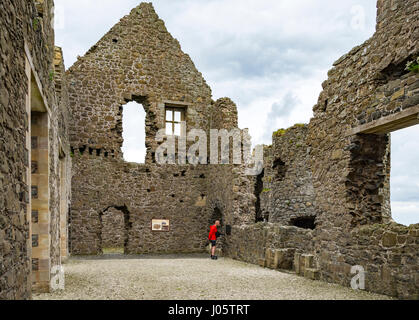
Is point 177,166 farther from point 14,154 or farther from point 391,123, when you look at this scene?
point 14,154

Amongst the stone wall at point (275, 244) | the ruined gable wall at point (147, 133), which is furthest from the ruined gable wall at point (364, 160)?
the ruined gable wall at point (147, 133)

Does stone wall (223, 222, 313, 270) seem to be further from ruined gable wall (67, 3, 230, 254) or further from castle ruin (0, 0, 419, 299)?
ruined gable wall (67, 3, 230, 254)

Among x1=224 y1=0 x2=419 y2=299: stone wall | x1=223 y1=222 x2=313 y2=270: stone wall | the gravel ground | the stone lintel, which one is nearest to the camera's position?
the stone lintel

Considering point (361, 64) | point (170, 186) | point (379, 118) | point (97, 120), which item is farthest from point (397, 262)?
point (97, 120)

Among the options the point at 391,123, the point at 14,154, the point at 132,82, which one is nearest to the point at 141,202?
the point at 132,82

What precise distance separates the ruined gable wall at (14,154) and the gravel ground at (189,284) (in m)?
2.47

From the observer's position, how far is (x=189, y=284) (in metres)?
7.57

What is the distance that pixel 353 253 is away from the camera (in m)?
7.09

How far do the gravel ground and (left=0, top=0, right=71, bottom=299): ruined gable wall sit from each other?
247 cm

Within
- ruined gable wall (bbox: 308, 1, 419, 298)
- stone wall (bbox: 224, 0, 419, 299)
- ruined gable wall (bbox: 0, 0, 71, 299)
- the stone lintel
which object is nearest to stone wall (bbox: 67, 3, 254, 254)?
stone wall (bbox: 224, 0, 419, 299)

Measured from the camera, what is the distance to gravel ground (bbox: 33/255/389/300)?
21.0 ft

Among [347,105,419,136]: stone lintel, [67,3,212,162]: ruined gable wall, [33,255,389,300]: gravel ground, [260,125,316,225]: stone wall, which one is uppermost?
[67,3,212,162]: ruined gable wall

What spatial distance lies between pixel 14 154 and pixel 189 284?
15.3ft

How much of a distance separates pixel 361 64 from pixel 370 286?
376 cm
